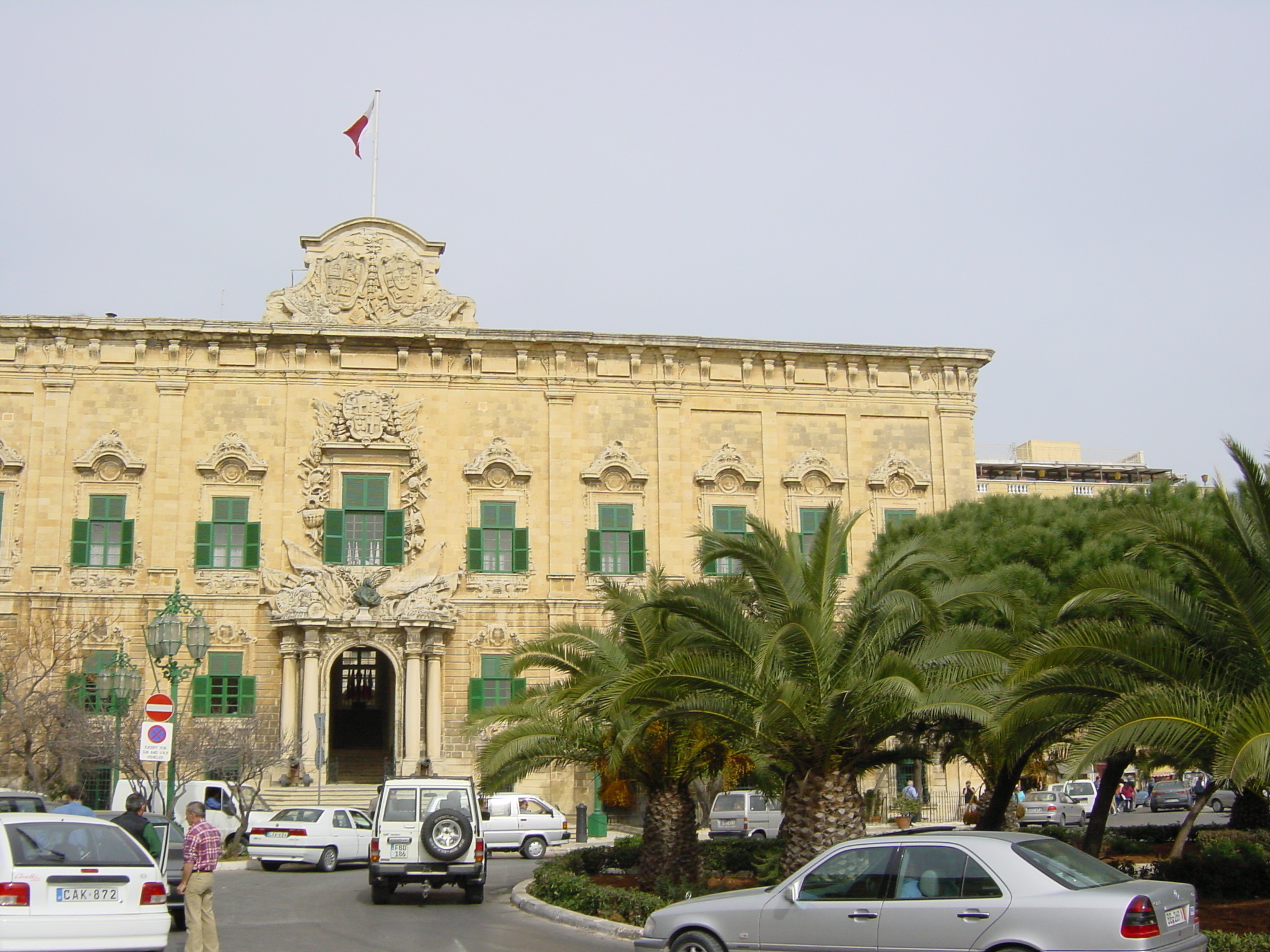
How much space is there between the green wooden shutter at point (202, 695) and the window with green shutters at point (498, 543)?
7.10 metres

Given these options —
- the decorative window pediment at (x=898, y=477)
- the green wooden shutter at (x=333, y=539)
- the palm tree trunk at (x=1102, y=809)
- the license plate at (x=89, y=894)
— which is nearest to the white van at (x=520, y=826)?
the green wooden shutter at (x=333, y=539)

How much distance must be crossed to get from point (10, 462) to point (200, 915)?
24.7m

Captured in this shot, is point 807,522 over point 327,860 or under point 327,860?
over

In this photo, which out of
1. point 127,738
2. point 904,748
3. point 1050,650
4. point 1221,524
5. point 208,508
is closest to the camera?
point 1050,650

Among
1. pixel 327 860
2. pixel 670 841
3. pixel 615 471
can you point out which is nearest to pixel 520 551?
pixel 615 471

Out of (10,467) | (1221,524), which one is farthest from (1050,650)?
(10,467)

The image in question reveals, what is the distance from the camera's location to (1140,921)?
956 centimetres

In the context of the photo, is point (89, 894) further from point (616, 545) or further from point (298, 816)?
point (616, 545)

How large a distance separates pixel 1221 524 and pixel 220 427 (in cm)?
2442

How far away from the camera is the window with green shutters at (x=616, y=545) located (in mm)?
35688

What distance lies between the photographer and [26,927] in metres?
10.4

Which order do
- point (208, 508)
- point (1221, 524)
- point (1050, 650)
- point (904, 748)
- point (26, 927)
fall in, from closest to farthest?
point (26, 927), point (1050, 650), point (904, 748), point (1221, 524), point (208, 508)

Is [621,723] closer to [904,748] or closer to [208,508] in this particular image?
[904,748]

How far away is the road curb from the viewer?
15.6 m
